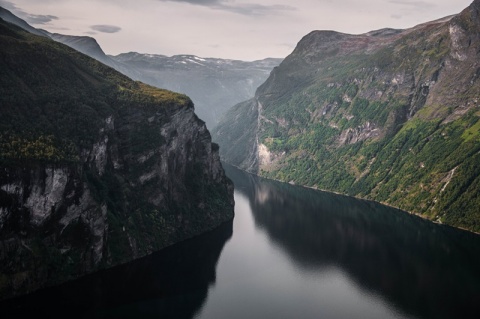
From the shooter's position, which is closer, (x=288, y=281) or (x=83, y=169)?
(x=288, y=281)

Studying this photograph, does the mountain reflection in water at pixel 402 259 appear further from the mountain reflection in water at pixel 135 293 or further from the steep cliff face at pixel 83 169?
the steep cliff face at pixel 83 169

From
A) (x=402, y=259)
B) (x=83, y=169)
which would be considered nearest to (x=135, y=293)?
(x=83, y=169)

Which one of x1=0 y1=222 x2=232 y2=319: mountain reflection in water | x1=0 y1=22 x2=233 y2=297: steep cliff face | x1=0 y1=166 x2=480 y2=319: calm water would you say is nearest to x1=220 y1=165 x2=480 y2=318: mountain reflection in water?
x1=0 y1=166 x2=480 y2=319: calm water

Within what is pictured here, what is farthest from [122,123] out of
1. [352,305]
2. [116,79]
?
[352,305]

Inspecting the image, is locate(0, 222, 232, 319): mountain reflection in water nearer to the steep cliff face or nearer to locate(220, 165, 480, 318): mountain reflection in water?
the steep cliff face

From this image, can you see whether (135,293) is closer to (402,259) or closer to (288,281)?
(288,281)

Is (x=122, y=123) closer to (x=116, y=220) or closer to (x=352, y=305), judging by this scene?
(x=116, y=220)
